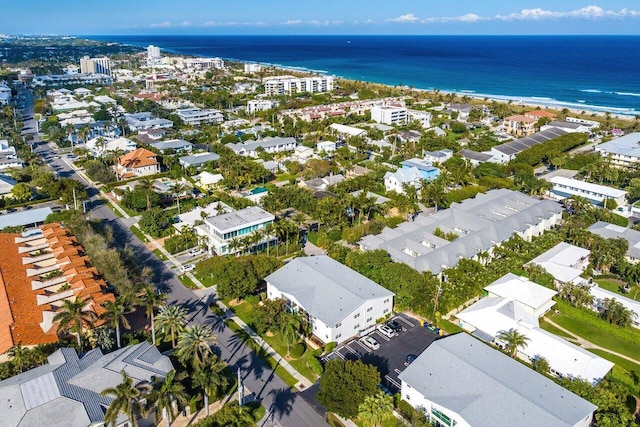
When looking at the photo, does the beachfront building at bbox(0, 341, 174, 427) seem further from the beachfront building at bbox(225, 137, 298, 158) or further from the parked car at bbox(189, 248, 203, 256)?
the beachfront building at bbox(225, 137, 298, 158)

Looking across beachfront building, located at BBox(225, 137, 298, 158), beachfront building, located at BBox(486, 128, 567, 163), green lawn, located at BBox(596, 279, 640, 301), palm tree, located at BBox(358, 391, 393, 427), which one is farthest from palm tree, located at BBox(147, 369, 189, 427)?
beachfront building, located at BBox(486, 128, 567, 163)

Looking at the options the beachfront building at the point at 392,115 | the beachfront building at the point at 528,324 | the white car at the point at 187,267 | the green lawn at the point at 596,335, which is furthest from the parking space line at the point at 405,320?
the beachfront building at the point at 392,115

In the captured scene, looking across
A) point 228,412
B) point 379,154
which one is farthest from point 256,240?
point 379,154

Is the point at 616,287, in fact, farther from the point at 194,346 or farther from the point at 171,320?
the point at 171,320

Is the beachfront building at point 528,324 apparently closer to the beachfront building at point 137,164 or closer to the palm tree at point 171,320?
the palm tree at point 171,320

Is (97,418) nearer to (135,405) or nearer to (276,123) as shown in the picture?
(135,405)

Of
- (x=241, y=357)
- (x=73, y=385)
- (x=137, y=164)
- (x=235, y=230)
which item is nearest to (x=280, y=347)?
(x=241, y=357)
